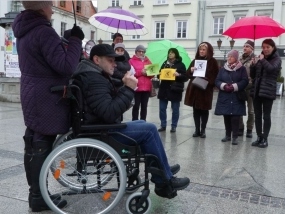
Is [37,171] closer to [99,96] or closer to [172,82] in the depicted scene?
[99,96]

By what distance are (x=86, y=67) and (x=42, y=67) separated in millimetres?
351

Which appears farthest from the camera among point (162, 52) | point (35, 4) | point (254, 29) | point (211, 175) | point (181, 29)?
point (181, 29)

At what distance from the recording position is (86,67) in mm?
2740

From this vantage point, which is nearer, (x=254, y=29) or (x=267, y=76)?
(x=267, y=76)

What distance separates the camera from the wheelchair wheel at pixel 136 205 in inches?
107

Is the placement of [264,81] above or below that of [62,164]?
above

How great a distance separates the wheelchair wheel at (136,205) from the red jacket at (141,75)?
12.5ft

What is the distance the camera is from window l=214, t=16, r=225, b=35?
27956 mm

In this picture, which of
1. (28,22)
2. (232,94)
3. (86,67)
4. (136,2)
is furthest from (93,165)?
(136,2)

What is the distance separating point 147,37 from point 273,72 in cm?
2600

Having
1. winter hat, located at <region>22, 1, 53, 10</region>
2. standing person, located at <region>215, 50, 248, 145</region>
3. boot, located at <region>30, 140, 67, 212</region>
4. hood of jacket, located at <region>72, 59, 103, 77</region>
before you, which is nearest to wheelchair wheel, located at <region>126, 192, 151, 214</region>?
boot, located at <region>30, 140, 67, 212</region>

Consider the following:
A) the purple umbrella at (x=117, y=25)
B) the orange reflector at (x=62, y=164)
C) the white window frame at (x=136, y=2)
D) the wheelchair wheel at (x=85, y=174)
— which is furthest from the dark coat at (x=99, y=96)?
the white window frame at (x=136, y=2)

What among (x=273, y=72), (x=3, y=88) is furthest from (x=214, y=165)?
(x=3, y=88)

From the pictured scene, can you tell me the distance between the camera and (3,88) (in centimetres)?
1172
